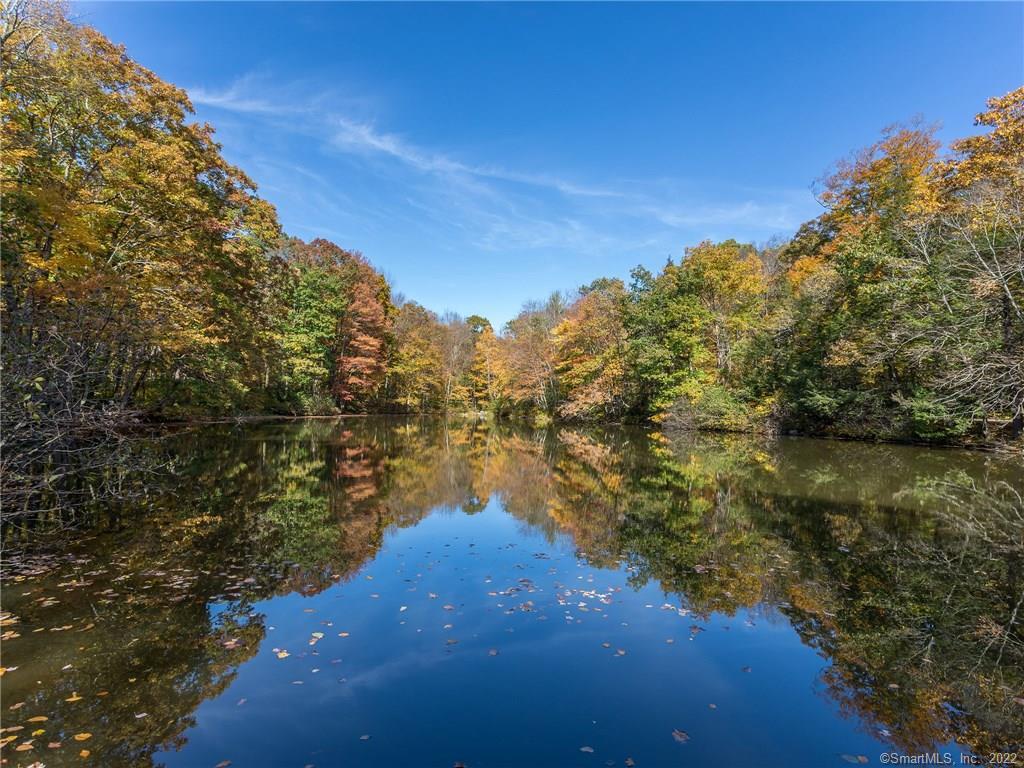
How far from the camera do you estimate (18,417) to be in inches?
254

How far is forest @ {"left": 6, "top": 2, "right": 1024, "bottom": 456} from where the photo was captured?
401 inches

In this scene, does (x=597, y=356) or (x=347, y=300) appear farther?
(x=347, y=300)

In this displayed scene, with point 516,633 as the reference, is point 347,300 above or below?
above

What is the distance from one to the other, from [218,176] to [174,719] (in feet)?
69.6

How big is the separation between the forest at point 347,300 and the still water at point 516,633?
2663 mm

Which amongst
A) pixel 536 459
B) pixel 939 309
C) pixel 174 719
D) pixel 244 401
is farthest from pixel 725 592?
pixel 244 401

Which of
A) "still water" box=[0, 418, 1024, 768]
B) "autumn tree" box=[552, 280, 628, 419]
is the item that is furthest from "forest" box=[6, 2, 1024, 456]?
"still water" box=[0, 418, 1024, 768]

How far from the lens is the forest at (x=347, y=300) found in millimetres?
10188

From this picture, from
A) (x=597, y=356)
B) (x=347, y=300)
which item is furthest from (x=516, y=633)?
(x=347, y=300)

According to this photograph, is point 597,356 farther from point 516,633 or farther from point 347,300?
point 516,633

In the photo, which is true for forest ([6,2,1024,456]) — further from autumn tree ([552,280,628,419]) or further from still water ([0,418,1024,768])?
still water ([0,418,1024,768])

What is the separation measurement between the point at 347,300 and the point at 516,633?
41.5m

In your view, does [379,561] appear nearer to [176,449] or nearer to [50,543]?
[50,543]

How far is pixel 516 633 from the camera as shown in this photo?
5578 millimetres
